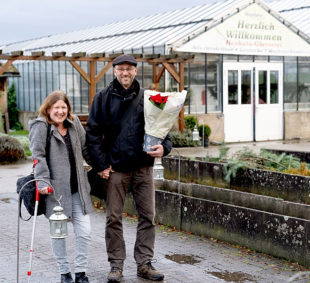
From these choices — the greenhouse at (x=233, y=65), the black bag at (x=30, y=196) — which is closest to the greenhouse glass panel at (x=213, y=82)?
the greenhouse at (x=233, y=65)

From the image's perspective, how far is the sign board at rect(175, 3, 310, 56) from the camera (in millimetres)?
20562

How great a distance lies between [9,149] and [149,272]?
1113 centimetres

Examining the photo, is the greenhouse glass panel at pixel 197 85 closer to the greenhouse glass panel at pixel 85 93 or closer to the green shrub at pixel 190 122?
the green shrub at pixel 190 122

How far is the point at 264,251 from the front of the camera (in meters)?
6.64

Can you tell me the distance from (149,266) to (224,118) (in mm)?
15674

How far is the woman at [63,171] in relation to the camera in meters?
5.45

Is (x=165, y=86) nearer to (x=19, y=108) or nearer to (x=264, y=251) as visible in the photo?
(x=19, y=108)

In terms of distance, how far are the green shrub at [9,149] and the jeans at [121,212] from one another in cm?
1078

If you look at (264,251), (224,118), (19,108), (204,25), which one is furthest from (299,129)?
(264,251)

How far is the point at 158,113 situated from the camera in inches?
220

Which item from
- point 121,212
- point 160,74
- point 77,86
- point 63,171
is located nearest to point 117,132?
point 63,171

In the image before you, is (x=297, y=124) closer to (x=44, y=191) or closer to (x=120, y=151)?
(x=120, y=151)

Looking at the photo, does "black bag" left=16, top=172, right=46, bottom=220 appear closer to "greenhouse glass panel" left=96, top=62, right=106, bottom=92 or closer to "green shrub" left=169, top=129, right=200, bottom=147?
"green shrub" left=169, top=129, right=200, bottom=147

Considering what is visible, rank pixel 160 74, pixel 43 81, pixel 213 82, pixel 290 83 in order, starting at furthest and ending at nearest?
1. pixel 43 81
2. pixel 290 83
3. pixel 213 82
4. pixel 160 74
